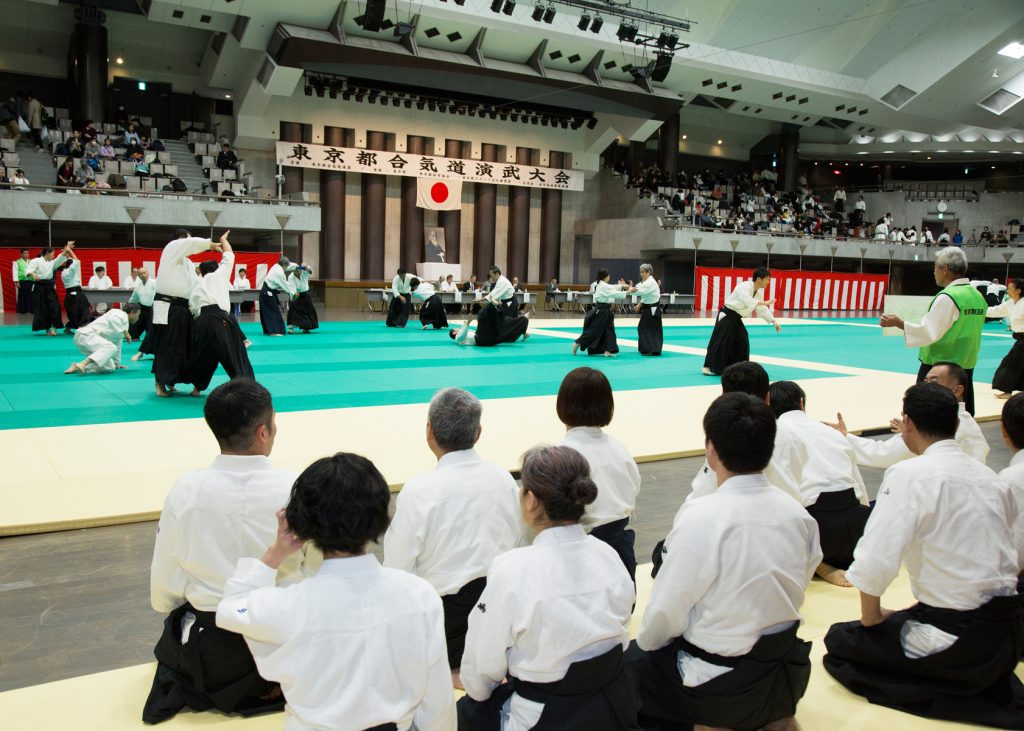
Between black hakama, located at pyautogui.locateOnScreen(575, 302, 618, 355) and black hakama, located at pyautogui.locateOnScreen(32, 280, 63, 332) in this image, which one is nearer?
black hakama, located at pyautogui.locateOnScreen(575, 302, 618, 355)

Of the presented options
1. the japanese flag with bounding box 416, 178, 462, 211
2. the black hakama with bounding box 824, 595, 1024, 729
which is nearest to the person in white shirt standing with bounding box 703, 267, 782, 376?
the black hakama with bounding box 824, 595, 1024, 729

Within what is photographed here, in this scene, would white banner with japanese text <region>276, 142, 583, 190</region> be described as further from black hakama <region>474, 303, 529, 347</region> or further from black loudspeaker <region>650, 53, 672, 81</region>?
black hakama <region>474, 303, 529, 347</region>

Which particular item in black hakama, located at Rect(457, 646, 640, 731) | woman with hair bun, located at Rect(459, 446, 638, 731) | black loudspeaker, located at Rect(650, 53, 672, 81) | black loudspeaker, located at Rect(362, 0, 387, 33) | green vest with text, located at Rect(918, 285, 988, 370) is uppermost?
black loudspeaker, located at Rect(650, 53, 672, 81)

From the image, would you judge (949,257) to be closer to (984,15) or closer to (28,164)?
(28,164)

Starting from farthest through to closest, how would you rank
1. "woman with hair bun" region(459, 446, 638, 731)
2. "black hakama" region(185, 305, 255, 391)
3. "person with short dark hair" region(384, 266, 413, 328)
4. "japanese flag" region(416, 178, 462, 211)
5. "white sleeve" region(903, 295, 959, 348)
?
"japanese flag" region(416, 178, 462, 211) → "person with short dark hair" region(384, 266, 413, 328) → "black hakama" region(185, 305, 255, 391) → "white sleeve" region(903, 295, 959, 348) → "woman with hair bun" region(459, 446, 638, 731)

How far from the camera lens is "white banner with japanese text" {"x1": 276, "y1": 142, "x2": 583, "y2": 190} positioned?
26.3 meters

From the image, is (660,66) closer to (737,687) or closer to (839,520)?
(839,520)

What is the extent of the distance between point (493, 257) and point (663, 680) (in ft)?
96.2

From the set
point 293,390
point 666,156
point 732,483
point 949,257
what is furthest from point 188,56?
point 732,483

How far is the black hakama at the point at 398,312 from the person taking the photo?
1884cm

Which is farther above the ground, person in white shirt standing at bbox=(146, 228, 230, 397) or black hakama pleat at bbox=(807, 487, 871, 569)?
person in white shirt standing at bbox=(146, 228, 230, 397)

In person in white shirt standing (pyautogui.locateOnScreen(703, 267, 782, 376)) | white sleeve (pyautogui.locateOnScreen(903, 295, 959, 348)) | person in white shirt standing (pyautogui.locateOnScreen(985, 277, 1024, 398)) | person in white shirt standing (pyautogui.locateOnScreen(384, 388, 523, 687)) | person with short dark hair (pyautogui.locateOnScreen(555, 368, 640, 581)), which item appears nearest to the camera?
person in white shirt standing (pyautogui.locateOnScreen(384, 388, 523, 687))

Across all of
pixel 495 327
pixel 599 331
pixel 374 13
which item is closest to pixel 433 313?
pixel 495 327

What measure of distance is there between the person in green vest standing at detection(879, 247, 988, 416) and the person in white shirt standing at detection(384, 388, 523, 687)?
4.32 meters
